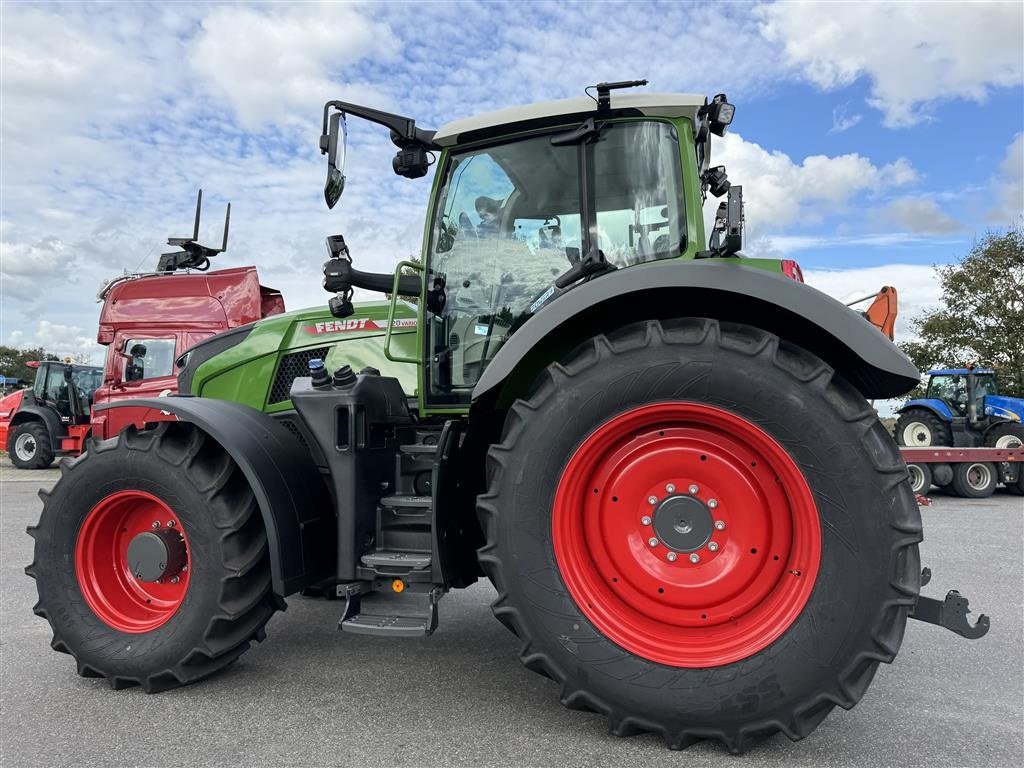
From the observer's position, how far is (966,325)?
81.9 feet

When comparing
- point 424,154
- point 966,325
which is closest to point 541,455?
point 424,154

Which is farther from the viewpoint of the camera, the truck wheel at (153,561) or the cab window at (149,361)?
the cab window at (149,361)

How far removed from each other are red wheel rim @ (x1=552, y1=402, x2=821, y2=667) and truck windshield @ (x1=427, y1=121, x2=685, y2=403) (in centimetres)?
85

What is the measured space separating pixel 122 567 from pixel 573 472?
7.10 feet

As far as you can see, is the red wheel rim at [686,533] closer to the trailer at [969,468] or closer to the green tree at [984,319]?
the trailer at [969,468]

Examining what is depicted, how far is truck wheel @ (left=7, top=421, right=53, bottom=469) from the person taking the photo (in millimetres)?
15062

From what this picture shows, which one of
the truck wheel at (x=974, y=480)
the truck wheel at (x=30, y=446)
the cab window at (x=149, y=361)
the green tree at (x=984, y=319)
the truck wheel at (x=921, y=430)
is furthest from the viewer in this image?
the green tree at (x=984, y=319)

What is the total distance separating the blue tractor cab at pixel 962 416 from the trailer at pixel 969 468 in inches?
24.8

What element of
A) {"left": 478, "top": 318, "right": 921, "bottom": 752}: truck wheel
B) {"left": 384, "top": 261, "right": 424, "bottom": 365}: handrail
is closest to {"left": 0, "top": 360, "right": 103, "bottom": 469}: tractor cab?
{"left": 384, "top": 261, "right": 424, "bottom": 365}: handrail

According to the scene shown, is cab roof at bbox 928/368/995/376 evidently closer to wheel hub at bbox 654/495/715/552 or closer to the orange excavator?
the orange excavator

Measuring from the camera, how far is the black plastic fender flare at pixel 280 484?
287 centimetres

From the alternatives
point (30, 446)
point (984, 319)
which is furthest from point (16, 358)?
point (984, 319)

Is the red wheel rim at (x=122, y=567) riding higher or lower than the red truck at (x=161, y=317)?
lower

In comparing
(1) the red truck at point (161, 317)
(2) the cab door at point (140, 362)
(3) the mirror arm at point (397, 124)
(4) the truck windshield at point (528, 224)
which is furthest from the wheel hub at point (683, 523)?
(2) the cab door at point (140, 362)
